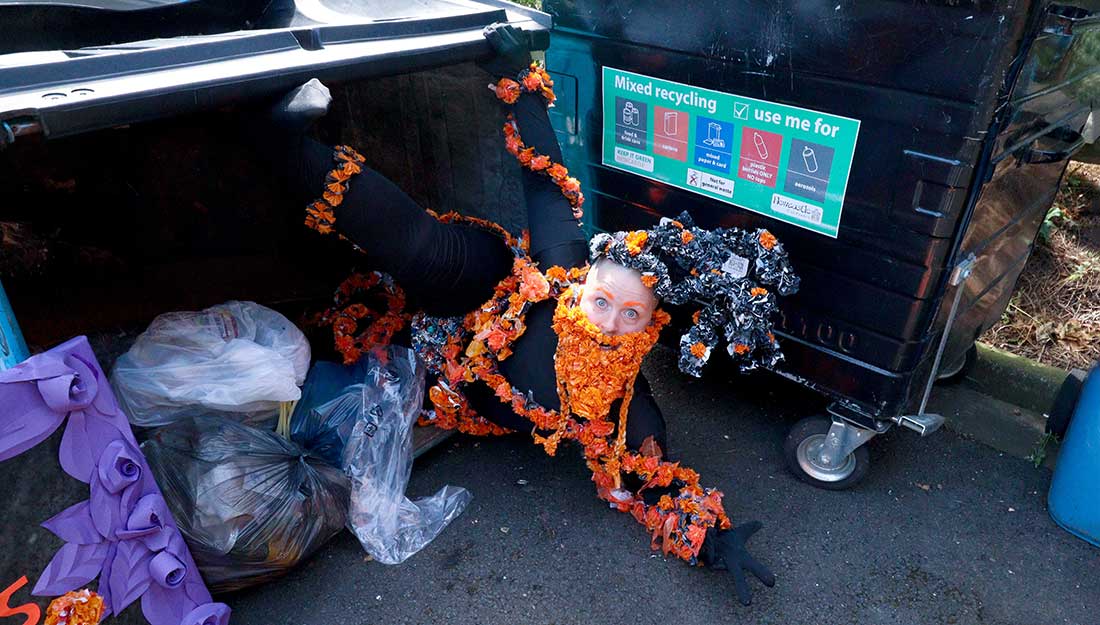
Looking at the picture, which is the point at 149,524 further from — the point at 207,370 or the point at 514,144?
the point at 514,144

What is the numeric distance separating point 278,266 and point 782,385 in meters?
2.13

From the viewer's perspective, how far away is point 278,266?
309cm

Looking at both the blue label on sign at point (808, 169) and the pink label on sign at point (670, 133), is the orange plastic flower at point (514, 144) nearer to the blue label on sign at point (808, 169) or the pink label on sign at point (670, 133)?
the pink label on sign at point (670, 133)

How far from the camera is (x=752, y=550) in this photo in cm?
233

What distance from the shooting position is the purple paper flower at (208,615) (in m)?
1.90

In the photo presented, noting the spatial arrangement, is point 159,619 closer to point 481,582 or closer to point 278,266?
point 481,582

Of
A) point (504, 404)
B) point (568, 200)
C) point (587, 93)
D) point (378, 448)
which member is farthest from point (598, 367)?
point (587, 93)

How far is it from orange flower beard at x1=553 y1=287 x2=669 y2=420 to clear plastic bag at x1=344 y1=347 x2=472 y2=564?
0.61 m

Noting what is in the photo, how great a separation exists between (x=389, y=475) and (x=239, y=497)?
506 mm

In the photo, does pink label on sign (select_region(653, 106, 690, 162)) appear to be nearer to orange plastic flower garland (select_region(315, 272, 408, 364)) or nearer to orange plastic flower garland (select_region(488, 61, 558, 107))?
orange plastic flower garland (select_region(488, 61, 558, 107))

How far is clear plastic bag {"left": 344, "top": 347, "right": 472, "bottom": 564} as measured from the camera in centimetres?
235

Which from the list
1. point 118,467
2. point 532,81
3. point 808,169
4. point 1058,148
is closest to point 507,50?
point 532,81

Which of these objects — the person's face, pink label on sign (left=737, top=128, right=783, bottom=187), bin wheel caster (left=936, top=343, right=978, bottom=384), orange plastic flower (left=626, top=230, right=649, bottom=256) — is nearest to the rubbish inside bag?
the person's face

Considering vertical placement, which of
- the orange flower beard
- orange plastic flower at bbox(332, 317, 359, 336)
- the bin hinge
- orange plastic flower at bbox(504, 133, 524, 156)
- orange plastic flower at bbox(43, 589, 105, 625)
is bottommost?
orange plastic flower at bbox(332, 317, 359, 336)
